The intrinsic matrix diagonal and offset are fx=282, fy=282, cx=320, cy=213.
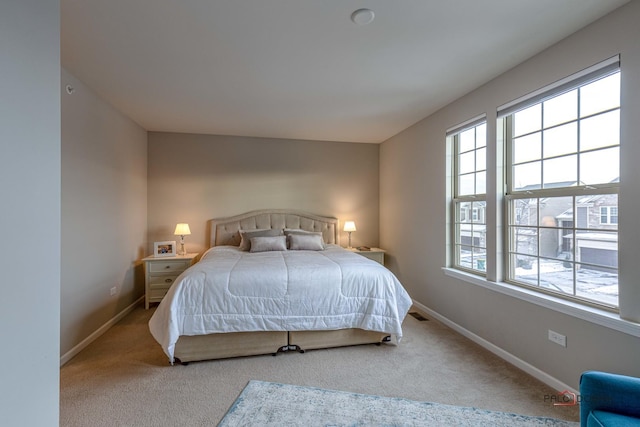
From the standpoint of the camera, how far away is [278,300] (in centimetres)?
→ 252

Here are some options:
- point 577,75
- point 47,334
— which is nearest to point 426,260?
point 577,75

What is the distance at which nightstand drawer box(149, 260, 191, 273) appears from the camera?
380 centimetres

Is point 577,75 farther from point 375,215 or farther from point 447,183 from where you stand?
point 375,215

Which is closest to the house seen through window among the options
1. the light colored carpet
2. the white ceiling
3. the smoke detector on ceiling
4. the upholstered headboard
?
the white ceiling

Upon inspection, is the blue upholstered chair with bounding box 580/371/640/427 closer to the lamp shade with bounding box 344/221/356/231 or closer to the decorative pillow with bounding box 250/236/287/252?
the decorative pillow with bounding box 250/236/287/252

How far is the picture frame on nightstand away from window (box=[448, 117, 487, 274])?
12.4 feet

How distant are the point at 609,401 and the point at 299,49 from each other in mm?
2718

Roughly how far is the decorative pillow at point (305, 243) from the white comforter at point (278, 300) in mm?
1229

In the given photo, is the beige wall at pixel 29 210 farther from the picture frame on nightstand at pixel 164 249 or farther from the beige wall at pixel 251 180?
the beige wall at pixel 251 180

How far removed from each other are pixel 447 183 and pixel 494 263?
3.54ft

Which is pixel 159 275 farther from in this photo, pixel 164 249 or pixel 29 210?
pixel 29 210

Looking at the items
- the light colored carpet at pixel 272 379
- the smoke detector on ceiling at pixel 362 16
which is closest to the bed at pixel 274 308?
the light colored carpet at pixel 272 379

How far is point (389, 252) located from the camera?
4766 mm

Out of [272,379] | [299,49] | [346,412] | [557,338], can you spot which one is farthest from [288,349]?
[299,49]
